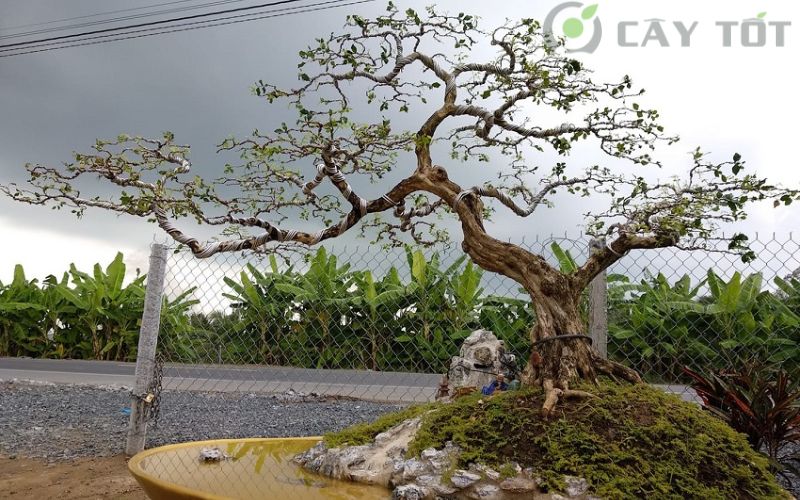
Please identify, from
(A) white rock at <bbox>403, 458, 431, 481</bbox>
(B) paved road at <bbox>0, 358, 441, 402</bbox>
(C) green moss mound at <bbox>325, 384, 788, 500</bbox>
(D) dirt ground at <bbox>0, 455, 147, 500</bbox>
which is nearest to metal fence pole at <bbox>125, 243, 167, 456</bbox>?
(D) dirt ground at <bbox>0, 455, 147, 500</bbox>

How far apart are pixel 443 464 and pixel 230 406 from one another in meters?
3.52

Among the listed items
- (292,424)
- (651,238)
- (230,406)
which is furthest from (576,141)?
(230,406)

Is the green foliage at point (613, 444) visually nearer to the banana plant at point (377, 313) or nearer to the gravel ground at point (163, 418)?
the gravel ground at point (163, 418)

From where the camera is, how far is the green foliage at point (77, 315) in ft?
27.6

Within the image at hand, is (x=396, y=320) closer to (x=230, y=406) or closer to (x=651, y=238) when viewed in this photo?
(x=230, y=406)

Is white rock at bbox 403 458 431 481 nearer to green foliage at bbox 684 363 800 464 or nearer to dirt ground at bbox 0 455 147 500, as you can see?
dirt ground at bbox 0 455 147 500

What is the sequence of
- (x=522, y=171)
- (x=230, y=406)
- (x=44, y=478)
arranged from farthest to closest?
1. (x=230, y=406)
2. (x=522, y=171)
3. (x=44, y=478)

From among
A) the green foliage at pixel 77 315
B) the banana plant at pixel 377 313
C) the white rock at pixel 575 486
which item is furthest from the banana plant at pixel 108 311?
the white rock at pixel 575 486

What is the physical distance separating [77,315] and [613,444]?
8.92 m

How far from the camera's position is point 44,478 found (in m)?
3.03

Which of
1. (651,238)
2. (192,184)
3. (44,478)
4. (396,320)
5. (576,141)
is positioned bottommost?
(44,478)

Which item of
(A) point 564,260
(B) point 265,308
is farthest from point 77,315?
(A) point 564,260

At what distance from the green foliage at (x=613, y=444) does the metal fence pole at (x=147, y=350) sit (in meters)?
2.05

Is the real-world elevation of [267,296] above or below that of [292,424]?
above
